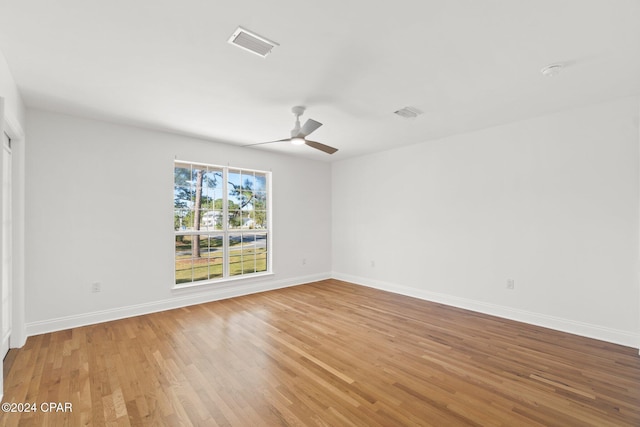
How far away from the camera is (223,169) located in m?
5.08

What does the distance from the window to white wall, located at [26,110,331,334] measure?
233 millimetres

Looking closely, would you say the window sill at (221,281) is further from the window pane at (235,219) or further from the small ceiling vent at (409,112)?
the small ceiling vent at (409,112)

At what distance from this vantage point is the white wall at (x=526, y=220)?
10.5 feet

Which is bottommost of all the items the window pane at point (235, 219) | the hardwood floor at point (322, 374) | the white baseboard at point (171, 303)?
the hardwood floor at point (322, 374)

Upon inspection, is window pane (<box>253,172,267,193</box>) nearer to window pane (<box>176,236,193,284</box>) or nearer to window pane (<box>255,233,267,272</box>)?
window pane (<box>255,233,267,272</box>)

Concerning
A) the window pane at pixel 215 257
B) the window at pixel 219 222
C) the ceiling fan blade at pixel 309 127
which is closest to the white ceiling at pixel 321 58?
the ceiling fan blade at pixel 309 127

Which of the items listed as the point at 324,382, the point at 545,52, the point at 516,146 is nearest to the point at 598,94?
the point at 516,146

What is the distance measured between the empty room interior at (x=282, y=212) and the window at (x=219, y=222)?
0.04 metres

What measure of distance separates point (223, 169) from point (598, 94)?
5.03 metres

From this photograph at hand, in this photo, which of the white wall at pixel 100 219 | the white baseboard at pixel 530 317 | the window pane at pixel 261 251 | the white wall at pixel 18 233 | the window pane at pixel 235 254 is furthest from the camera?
the window pane at pixel 261 251

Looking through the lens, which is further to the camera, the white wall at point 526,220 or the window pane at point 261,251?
the window pane at point 261,251

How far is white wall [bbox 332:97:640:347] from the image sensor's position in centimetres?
321

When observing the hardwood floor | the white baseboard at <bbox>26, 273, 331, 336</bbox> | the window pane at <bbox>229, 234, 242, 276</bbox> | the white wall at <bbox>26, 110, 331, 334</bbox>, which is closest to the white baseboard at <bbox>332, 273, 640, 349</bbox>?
the hardwood floor

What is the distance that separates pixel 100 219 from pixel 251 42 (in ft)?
10.5
